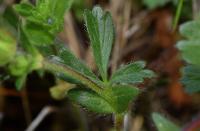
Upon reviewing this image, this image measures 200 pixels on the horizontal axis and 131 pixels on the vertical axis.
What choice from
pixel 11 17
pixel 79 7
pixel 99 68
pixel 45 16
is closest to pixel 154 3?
pixel 79 7

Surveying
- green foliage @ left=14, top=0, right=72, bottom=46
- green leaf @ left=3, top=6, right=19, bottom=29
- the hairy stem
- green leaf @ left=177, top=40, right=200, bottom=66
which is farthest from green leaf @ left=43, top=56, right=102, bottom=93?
green leaf @ left=3, top=6, right=19, bottom=29

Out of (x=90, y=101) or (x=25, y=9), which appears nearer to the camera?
(x=90, y=101)

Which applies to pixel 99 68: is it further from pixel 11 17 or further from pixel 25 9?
pixel 11 17

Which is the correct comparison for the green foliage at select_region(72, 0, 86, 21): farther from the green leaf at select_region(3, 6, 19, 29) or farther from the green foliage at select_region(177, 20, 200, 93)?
the green foliage at select_region(177, 20, 200, 93)

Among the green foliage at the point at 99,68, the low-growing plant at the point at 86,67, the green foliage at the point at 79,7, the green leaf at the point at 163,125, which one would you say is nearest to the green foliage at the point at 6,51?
the low-growing plant at the point at 86,67

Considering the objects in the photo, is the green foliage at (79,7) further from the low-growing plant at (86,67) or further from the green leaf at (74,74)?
the green leaf at (74,74)

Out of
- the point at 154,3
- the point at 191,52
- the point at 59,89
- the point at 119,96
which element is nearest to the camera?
the point at 119,96

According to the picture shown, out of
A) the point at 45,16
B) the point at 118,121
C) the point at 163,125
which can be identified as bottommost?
the point at 163,125
